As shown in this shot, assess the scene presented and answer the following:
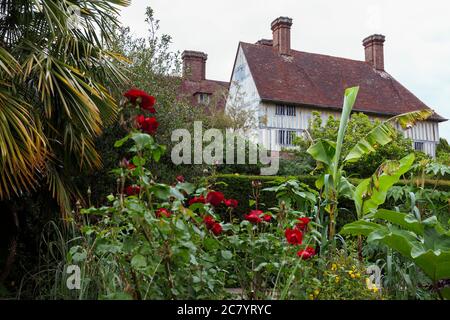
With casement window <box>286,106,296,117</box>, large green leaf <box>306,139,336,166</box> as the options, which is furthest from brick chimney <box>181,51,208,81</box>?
large green leaf <box>306,139,336,166</box>

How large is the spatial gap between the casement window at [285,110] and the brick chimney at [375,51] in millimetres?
9169

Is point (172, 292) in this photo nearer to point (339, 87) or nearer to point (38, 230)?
point (38, 230)

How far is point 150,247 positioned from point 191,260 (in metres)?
0.25

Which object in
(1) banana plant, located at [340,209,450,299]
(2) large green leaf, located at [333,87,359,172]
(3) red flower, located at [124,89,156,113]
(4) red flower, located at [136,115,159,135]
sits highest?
(2) large green leaf, located at [333,87,359,172]

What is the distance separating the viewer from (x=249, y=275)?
3.30 meters

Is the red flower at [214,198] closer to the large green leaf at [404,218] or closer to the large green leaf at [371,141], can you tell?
the large green leaf at [404,218]

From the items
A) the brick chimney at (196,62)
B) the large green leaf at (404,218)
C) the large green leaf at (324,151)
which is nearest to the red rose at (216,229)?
the large green leaf at (404,218)

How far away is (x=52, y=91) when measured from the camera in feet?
15.9

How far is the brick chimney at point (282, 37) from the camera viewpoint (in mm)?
27719

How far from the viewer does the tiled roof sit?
25336 mm

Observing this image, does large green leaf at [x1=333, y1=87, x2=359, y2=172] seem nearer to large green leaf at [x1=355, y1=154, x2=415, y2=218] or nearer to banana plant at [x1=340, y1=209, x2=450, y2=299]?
large green leaf at [x1=355, y1=154, x2=415, y2=218]

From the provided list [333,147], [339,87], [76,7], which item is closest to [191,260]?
[333,147]

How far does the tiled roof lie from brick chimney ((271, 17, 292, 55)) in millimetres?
439
